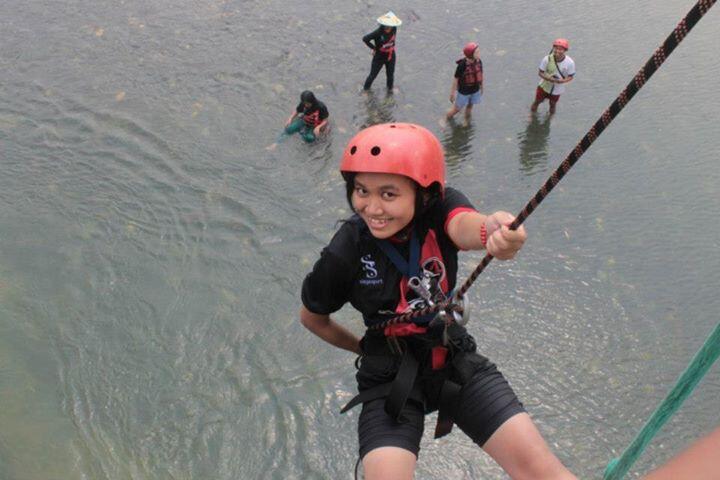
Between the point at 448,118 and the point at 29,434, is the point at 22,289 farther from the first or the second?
the point at 448,118

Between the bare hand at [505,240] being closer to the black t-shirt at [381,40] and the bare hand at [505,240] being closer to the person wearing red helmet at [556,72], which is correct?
the person wearing red helmet at [556,72]

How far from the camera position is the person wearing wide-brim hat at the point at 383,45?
891 cm

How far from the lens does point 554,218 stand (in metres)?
6.70

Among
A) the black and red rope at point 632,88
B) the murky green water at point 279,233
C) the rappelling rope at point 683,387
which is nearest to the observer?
the black and red rope at point 632,88

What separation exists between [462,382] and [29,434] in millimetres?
3373

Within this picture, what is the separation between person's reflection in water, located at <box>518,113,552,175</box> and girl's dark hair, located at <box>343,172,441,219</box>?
16.0 ft

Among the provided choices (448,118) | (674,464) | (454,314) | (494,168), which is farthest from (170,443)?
(448,118)

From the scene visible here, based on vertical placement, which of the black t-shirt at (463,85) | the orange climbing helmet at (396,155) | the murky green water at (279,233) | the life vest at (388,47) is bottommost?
the murky green water at (279,233)

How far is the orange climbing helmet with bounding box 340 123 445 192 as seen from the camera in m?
2.73

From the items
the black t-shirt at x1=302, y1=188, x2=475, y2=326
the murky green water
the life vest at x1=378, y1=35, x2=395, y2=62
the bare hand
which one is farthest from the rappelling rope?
the life vest at x1=378, y1=35, x2=395, y2=62

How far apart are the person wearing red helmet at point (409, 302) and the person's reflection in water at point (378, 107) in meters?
5.84

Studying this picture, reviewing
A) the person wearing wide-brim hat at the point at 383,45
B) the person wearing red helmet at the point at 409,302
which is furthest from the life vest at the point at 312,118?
the person wearing red helmet at the point at 409,302

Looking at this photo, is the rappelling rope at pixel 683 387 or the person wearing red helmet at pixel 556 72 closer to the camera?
the rappelling rope at pixel 683 387

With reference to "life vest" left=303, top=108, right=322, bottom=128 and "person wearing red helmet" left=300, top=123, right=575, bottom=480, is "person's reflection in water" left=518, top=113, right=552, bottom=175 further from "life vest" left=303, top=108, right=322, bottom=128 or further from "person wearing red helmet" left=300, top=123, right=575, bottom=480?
"person wearing red helmet" left=300, top=123, right=575, bottom=480
